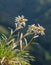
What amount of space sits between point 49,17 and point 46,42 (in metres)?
0.55

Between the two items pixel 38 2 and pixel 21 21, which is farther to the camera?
pixel 38 2

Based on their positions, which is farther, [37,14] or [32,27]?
[37,14]

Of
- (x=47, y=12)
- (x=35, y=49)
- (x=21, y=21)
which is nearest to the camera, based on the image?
(x=21, y=21)

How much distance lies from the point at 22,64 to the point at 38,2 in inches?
121

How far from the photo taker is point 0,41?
2.38 metres

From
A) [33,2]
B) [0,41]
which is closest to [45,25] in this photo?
[33,2]

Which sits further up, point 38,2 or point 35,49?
point 38,2

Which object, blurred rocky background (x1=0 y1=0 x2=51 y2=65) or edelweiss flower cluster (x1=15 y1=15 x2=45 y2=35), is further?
blurred rocky background (x1=0 y1=0 x2=51 y2=65)

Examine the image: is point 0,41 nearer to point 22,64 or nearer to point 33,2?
point 22,64

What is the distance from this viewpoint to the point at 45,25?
4.89 meters

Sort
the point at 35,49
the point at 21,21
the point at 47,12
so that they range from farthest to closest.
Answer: the point at 47,12, the point at 35,49, the point at 21,21

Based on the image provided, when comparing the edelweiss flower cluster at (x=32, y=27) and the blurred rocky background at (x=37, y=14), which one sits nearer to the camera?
the edelweiss flower cluster at (x=32, y=27)

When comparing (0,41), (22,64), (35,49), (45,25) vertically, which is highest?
(45,25)

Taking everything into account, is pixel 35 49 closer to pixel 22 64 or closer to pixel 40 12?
pixel 40 12
